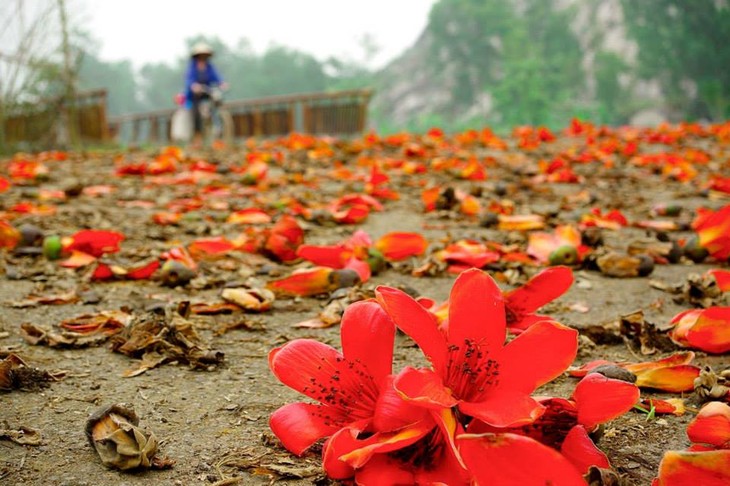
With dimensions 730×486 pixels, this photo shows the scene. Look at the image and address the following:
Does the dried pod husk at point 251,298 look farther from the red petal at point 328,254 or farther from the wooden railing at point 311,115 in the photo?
the wooden railing at point 311,115

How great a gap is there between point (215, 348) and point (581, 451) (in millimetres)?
842

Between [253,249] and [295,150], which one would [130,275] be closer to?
[253,249]

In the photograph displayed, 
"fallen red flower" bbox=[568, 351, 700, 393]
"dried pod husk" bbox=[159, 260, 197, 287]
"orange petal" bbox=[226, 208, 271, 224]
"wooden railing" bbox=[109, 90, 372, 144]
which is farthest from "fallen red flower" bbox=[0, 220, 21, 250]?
"wooden railing" bbox=[109, 90, 372, 144]

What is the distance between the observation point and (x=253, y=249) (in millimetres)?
2150

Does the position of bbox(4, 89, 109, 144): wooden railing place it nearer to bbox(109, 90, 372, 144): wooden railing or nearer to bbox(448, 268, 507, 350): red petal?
bbox(109, 90, 372, 144): wooden railing

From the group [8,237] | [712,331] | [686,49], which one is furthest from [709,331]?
[686,49]

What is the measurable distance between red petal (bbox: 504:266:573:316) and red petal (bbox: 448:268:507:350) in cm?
22

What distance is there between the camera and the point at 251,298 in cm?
164

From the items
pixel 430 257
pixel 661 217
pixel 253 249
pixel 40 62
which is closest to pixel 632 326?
pixel 430 257

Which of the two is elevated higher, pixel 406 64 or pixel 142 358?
pixel 406 64

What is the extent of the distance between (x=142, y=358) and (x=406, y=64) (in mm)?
38674

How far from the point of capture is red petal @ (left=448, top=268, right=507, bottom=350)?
0.83 meters

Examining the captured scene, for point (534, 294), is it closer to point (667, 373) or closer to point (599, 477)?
point (667, 373)

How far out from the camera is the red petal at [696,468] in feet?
2.12
